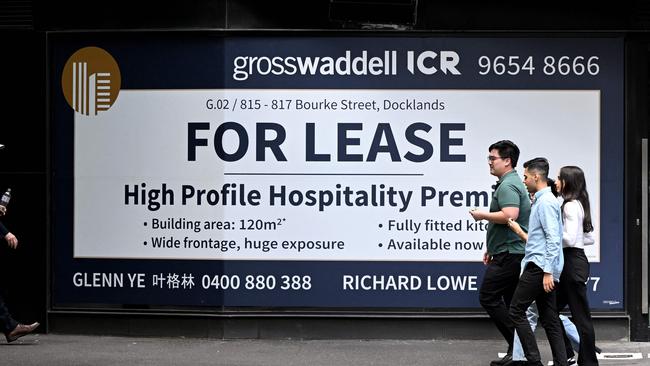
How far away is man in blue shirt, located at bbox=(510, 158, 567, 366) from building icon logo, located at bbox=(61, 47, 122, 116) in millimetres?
4532

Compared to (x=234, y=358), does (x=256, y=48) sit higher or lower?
higher

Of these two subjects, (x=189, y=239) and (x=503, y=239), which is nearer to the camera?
(x=503, y=239)

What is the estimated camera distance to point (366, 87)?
1083 centimetres

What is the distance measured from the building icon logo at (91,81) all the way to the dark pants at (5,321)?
2197 millimetres

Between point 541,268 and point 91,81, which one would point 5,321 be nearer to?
point 91,81

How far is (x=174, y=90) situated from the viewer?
35.8 ft

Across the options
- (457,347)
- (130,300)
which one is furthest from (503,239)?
(130,300)

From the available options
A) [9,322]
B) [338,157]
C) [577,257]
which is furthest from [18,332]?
[577,257]

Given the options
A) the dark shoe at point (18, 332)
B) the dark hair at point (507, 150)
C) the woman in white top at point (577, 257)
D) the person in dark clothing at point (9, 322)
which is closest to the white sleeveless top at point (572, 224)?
the woman in white top at point (577, 257)

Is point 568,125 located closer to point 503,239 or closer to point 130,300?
point 503,239

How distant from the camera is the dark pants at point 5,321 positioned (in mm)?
10156

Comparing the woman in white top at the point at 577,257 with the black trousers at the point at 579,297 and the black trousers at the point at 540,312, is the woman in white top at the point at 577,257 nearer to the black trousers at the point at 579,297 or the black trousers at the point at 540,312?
the black trousers at the point at 579,297

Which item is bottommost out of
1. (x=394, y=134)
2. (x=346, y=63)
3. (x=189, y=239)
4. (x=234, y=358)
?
(x=234, y=358)

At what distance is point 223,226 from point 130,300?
4.13 feet
